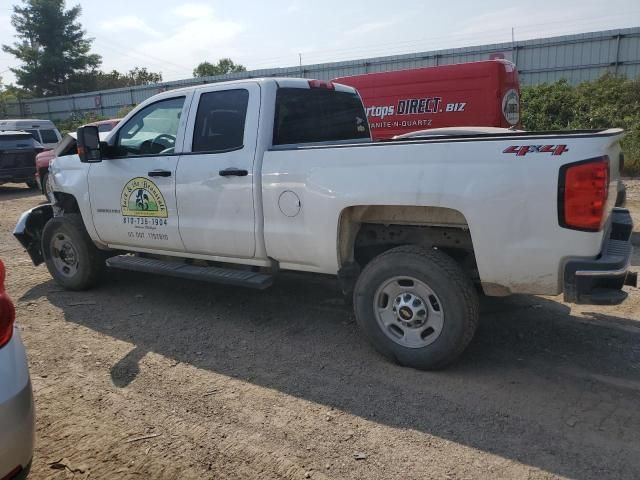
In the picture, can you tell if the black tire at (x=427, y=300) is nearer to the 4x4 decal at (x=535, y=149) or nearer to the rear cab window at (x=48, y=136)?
the 4x4 decal at (x=535, y=149)

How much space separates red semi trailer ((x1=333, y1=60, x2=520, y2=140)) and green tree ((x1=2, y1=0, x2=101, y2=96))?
1979 inches

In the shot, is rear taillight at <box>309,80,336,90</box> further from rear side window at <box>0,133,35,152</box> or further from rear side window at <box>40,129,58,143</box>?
rear side window at <box>40,129,58,143</box>

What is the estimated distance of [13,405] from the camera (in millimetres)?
2236

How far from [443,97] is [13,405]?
27.1ft

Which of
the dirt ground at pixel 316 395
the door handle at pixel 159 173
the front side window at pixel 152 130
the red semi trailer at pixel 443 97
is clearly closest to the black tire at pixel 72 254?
the dirt ground at pixel 316 395

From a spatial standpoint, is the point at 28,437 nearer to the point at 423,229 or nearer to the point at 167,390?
the point at 167,390

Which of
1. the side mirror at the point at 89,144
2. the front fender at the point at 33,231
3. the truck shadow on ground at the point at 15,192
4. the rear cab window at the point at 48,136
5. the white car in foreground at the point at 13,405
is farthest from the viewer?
the rear cab window at the point at 48,136

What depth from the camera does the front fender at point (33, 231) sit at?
610 cm

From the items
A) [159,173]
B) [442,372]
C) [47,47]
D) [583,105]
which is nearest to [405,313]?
[442,372]

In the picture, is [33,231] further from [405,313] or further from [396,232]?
[405,313]

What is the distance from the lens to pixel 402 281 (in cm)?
379

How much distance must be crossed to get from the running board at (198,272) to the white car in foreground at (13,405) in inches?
83.4

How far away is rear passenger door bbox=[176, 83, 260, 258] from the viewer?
438 centimetres

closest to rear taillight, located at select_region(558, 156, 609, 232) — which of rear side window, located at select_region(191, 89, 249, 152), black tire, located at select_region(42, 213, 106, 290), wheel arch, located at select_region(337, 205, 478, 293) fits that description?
wheel arch, located at select_region(337, 205, 478, 293)
